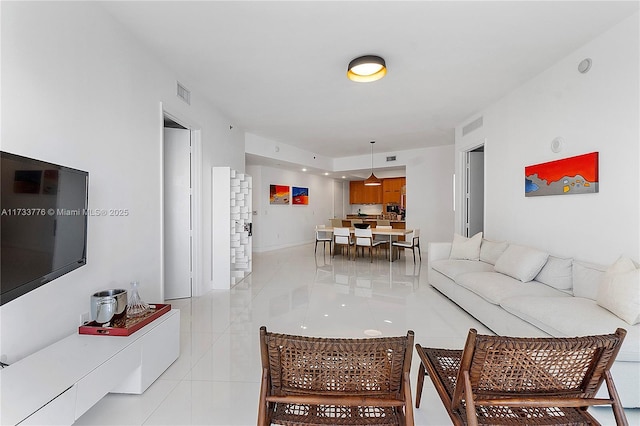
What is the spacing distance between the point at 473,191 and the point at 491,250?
2.01 m

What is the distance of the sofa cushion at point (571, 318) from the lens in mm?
1848

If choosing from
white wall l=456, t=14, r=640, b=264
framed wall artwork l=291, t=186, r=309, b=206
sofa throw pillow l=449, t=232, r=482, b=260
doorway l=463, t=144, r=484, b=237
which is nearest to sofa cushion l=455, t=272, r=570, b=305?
white wall l=456, t=14, r=640, b=264

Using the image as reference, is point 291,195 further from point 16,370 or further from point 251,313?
point 16,370

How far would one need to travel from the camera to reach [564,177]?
3129mm

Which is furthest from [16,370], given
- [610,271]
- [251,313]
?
[610,271]

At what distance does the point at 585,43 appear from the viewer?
2.86 m

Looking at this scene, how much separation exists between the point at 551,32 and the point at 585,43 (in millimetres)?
507

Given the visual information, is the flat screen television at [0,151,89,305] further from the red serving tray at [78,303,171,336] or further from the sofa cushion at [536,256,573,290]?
the sofa cushion at [536,256,573,290]

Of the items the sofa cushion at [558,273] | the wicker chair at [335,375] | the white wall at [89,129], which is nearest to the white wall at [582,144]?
the sofa cushion at [558,273]

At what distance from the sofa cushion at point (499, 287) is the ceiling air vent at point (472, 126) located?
2689 millimetres

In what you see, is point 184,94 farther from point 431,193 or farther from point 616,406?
point 431,193

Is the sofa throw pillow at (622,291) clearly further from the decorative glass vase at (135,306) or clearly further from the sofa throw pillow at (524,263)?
the decorative glass vase at (135,306)

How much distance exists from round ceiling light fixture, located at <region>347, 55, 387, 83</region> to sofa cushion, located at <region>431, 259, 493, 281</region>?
2573 mm

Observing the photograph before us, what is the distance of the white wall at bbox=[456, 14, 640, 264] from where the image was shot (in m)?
2.49
